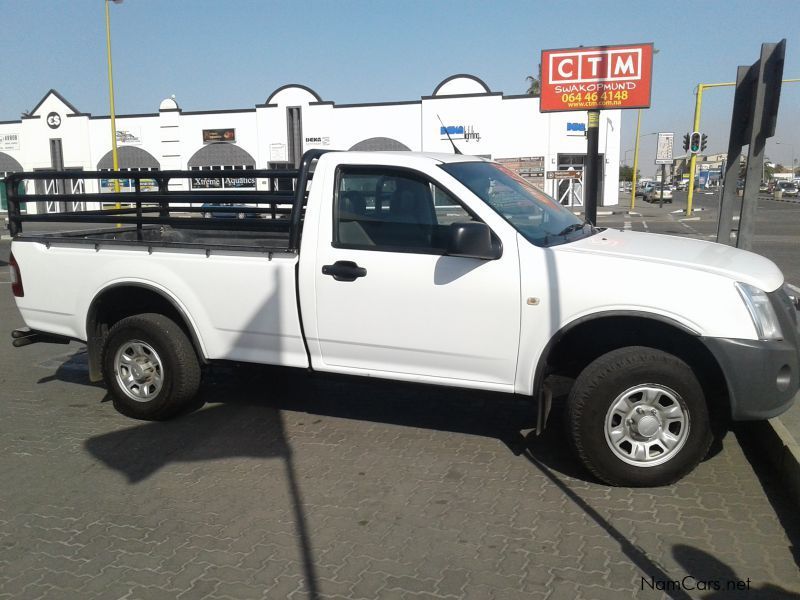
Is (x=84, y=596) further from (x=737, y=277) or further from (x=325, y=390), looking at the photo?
(x=737, y=277)

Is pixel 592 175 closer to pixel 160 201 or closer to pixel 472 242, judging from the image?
pixel 160 201

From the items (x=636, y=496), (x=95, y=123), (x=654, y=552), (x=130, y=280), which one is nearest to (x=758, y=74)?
(x=636, y=496)

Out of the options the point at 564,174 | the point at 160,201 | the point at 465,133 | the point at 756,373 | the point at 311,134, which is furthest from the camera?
the point at 311,134

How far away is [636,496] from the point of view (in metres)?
4.21

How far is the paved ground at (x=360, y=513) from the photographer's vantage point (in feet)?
11.1

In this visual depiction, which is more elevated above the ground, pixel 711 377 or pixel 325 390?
pixel 711 377

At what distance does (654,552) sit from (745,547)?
0.46m

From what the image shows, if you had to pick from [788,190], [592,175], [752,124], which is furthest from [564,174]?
[788,190]

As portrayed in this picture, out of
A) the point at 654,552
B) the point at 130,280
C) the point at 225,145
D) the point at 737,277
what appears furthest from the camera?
the point at 225,145

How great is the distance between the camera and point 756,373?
3916 mm

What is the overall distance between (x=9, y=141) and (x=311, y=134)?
20348 mm

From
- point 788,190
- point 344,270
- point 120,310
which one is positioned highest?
point 344,270

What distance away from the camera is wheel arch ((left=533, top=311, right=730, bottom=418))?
162 inches

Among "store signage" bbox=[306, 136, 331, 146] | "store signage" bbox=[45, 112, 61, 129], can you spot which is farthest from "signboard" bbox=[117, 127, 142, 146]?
"store signage" bbox=[306, 136, 331, 146]
